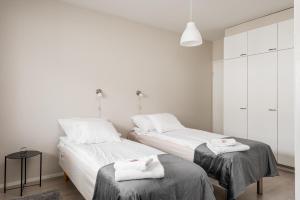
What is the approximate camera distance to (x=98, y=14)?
3.33 meters

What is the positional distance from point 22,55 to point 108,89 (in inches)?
50.9

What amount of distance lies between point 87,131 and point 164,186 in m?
1.55

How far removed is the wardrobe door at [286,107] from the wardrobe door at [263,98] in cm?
7

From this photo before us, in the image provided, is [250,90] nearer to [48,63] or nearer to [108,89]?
[108,89]

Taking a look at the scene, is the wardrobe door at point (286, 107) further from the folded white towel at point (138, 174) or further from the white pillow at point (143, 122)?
the folded white towel at point (138, 174)

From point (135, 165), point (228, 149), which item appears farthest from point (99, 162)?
point (228, 149)

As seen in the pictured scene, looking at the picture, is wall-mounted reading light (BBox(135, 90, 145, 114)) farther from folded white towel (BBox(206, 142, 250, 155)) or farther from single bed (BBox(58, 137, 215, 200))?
folded white towel (BBox(206, 142, 250, 155))

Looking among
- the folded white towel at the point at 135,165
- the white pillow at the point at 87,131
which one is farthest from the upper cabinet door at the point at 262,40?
the folded white towel at the point at 135,165

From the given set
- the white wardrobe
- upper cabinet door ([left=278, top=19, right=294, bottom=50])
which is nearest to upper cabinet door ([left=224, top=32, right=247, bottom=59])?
the white wardrobe

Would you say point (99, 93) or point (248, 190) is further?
point (99, 93)

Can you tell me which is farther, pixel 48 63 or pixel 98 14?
pixel 98 14

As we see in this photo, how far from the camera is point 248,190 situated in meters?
2.61

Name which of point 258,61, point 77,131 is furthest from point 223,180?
point 258,61

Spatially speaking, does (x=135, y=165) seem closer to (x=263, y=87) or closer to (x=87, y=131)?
(x=87, y=131)
